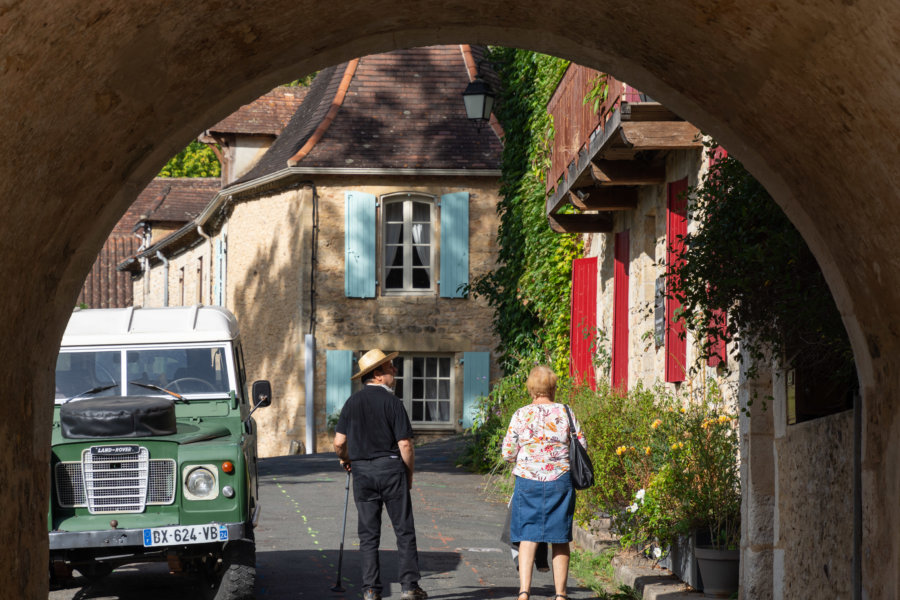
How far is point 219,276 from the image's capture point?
2642 cm

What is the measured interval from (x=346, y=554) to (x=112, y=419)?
3.10 metres

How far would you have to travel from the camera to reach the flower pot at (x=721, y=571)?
286 inches

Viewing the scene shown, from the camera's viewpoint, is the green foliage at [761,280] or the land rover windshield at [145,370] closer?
the green foliage at [761,280]

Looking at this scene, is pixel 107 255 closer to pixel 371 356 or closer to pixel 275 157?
pixel 275 157

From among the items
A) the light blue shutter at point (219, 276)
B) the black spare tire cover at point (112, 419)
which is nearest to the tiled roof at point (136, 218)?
the light blue shutter at point (219, 276)

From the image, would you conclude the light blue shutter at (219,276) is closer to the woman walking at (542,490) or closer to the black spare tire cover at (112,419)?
the black spare tire cover at (112,419)

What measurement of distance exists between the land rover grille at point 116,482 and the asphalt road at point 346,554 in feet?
3.70

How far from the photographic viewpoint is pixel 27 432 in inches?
175

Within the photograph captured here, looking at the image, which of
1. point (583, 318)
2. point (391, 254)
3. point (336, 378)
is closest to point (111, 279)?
point (391, 254)

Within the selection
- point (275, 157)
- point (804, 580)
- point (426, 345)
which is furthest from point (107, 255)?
point (804, 580)

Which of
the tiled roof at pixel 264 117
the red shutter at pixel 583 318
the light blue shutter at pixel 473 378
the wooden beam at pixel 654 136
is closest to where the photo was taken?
the wooden beam at pixel 654 136

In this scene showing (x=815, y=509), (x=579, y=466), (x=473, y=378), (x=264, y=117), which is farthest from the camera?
(x=264, y=117)

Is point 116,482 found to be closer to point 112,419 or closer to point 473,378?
point 112,419

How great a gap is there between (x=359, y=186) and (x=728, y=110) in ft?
59.6
